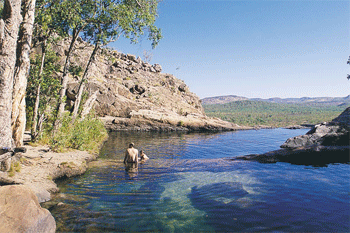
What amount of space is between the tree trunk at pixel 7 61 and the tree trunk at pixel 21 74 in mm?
860

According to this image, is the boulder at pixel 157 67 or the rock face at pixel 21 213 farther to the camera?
the boulder at pixel 157 67

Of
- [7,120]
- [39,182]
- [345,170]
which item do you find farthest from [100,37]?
[345,170]

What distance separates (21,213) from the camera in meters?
5.00

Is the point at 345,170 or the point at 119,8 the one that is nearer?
the point at 345,170

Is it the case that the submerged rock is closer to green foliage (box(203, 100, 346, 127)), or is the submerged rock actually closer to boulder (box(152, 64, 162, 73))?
boulder (box(152, 64, 162, 73))

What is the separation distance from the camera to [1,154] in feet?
21.8

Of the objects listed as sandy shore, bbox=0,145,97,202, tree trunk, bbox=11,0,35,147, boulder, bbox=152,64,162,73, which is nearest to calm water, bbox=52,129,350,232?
sandy shore, bbox=0,145,97,202

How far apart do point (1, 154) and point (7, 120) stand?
1.34 m

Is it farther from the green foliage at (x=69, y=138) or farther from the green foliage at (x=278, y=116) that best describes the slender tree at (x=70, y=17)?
the green foliage at (x=278, y=116)

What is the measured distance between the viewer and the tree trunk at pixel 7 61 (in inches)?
285

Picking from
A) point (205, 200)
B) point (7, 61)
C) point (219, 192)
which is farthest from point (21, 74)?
point (219, 192)

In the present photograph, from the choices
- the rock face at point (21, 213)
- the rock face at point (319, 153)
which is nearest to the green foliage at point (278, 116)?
the rock face at point (319, 153)

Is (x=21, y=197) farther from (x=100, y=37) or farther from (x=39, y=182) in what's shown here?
(x=100, y=37)

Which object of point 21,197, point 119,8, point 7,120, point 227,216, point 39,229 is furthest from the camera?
point 119,8
